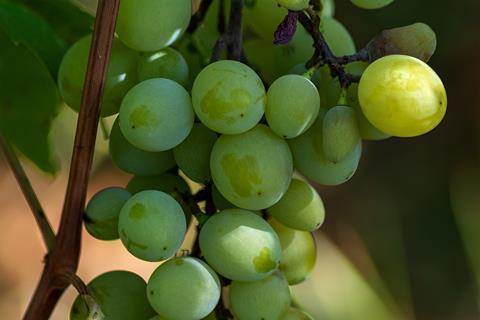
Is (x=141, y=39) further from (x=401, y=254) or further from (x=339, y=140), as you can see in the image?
(x=401, y=254)

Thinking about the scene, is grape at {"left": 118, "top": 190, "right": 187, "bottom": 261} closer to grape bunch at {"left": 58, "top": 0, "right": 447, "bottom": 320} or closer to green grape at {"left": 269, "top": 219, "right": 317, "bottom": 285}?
grape bunch at {"left": 58, "top": 0, "right": 447, "bottom": 320}

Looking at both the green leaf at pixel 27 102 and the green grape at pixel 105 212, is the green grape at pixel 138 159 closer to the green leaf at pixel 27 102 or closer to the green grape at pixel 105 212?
the green grape at pixel 105 212

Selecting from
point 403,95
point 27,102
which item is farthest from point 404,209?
point 403,95

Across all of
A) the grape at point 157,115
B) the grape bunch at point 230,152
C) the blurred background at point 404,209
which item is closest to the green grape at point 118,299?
the grape bunch at point 230,152

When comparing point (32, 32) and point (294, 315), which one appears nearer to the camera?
point (294, 315)

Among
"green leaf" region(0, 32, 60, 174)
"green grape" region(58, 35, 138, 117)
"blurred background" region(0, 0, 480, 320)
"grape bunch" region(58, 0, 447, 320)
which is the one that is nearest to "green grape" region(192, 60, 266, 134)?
"grape bunch" region(58, 0, 447, 320)

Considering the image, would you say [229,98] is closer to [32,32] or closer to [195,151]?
[195,151]
